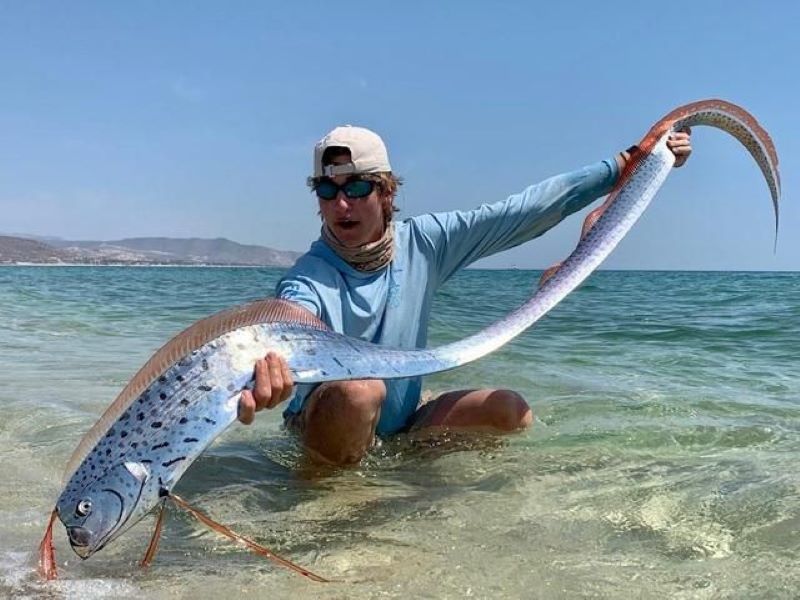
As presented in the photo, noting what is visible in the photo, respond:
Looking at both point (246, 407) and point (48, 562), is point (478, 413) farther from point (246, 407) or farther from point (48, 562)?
point (48, 562)

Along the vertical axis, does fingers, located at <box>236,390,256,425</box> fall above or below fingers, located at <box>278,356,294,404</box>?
below

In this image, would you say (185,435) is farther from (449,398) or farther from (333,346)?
(449,398)

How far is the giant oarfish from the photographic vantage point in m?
2.06

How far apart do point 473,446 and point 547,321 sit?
9.81m

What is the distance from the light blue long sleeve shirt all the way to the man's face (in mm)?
144

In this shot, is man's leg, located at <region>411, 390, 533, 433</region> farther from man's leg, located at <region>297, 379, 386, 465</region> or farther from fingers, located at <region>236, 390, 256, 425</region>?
fingers, located at <region>236, 390, 256, 425</region>

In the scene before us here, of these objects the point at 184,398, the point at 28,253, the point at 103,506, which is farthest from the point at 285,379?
the point at 28,253

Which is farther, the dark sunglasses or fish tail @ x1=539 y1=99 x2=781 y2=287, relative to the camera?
fish tail @ x1=539 y1=99 x2=781 y2=287

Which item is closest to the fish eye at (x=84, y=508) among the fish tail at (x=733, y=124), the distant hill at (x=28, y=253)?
the fish tail at (x=733, y=124)

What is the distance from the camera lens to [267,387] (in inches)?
91.4

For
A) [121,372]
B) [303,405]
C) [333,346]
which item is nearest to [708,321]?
[121,372]

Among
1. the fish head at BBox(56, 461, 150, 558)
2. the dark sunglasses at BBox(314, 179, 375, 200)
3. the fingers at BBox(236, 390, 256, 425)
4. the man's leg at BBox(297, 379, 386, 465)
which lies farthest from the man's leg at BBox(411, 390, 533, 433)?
the fish head at BBox(56, 461, 150, 558)

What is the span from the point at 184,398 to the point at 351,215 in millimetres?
1464

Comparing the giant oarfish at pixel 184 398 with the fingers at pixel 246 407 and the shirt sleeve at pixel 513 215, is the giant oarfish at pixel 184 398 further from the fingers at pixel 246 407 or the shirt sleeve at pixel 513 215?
the shirt sleeve at pixel 513 215
